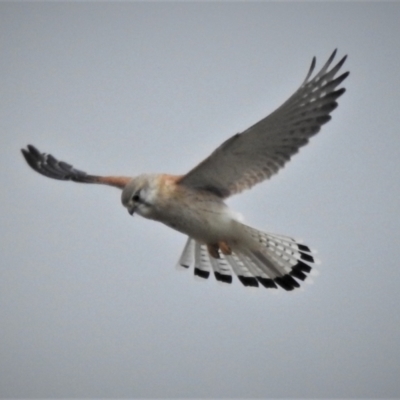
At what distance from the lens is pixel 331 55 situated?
736cm

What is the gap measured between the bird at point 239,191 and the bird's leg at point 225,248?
1 centimetres

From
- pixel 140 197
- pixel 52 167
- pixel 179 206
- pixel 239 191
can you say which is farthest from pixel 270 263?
pixel 52 167

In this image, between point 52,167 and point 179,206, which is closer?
point 179,206

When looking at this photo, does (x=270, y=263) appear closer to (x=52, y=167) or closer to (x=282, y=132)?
(x=282, y=132)

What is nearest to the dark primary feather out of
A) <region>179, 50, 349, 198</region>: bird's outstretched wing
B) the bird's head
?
the bird's head

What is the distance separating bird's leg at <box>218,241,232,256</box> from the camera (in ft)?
27.7

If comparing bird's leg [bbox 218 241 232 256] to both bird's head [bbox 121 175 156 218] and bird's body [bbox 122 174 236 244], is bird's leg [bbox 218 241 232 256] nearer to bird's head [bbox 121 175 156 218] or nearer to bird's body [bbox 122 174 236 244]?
bird's body [bbox 122 174 236 244]

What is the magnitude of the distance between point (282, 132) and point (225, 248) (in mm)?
1637

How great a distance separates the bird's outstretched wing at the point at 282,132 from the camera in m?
7.34

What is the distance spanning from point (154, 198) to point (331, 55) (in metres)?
2.04

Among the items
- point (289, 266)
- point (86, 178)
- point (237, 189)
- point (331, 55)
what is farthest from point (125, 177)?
point (331, 55)

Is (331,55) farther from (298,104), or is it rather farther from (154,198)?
(154,198)

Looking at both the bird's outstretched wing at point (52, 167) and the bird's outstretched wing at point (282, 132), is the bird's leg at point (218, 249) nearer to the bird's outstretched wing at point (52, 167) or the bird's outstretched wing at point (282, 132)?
the bird's outstretched wing at point (282, 132)

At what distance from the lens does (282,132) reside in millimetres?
7438
